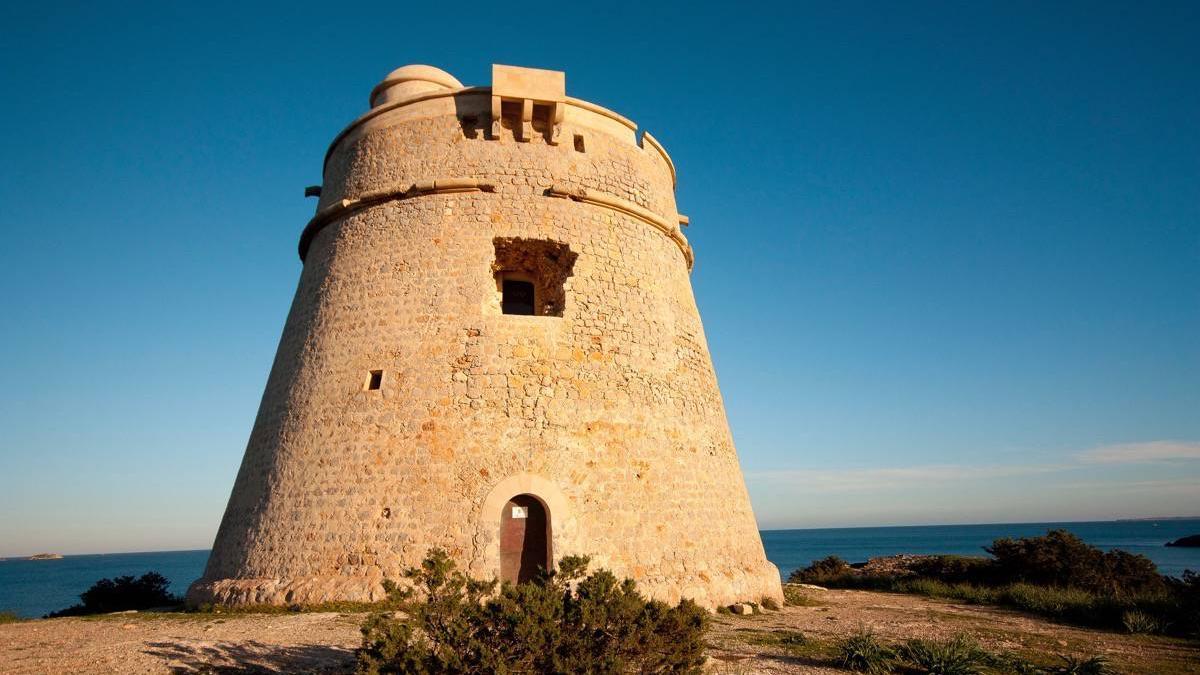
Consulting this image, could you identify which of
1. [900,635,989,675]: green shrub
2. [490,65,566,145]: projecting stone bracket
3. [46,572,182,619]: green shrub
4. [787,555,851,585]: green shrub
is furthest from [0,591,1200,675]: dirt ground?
[490,65,566,145]: projecting stone bracket

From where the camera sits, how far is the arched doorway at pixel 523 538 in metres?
8.79

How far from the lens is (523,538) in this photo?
29.3ft

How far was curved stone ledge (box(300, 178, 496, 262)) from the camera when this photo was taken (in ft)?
35.8

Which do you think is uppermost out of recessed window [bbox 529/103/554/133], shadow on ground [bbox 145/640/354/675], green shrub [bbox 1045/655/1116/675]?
recessed window [bbox 529/103/554/133]

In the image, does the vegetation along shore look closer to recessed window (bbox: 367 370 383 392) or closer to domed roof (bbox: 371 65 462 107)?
recessed window (bbox: 367 370 383 392)

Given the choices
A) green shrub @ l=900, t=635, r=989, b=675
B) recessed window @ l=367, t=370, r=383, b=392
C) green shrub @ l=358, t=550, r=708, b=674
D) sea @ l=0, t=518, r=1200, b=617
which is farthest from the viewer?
sea @ l=0, t=518, r=1200, b=617

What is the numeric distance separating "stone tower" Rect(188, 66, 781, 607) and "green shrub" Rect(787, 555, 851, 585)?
7.37m

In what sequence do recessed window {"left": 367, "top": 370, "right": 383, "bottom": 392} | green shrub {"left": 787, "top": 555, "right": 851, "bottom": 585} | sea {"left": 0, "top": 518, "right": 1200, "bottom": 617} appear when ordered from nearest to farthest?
recessed window {"left": 367, "top": 370, "right": 383, "bottom": 392}
green shrub {"left": 787, "top": 555, "right": 851, "bottom": 585}
sea {"left": 0, "top": 518, "right": 1200, "bottom": 617}

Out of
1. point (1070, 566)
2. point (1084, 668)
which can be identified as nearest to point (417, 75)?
point (1084, 668)

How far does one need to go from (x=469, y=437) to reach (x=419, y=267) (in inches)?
118

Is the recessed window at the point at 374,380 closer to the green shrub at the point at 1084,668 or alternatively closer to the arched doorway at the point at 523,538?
the arched doorway at the point at 523,538

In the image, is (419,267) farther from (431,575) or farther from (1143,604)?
(1143,604)

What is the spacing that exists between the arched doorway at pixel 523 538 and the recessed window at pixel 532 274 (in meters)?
3.10

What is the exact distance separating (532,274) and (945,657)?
8003mm
